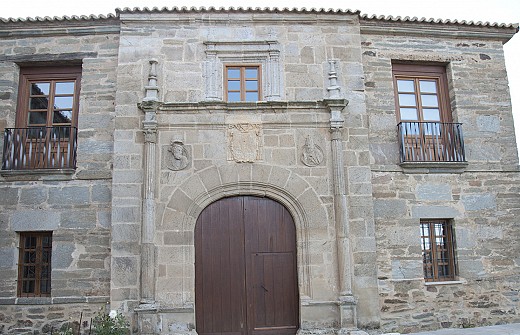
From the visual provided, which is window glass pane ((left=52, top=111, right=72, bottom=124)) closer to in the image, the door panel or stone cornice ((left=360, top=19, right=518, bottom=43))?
the door panel

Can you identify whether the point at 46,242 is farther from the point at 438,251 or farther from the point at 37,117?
the point at 438,251

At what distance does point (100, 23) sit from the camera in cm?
830

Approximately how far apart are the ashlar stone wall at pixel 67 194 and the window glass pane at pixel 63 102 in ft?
1.16

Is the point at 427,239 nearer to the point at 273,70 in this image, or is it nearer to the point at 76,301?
the point at 273,70

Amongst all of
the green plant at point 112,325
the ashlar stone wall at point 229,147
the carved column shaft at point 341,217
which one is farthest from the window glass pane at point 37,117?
the carved column shaft at point 341,217

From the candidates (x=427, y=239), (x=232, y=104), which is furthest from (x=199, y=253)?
(x=427, y=239)

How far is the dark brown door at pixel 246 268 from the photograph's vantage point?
7.18 m

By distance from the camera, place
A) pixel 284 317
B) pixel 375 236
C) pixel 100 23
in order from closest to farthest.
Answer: pixel 284 317
pixel 375 236
pixel 100 23

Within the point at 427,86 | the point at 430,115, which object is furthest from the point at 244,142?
the point at 427,86

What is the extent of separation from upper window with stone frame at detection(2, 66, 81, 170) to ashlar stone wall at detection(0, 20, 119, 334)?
0.53ft

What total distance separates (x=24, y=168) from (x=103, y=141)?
1.38m

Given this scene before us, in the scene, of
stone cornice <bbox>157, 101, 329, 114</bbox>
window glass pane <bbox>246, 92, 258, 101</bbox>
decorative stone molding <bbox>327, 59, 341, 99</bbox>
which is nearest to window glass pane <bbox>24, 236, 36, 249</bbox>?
stone cornice <bbox>157, 101, 329, 114</bbox>

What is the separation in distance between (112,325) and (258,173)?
9.97 ft

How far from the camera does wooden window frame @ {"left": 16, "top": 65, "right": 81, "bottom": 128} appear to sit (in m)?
8.27
